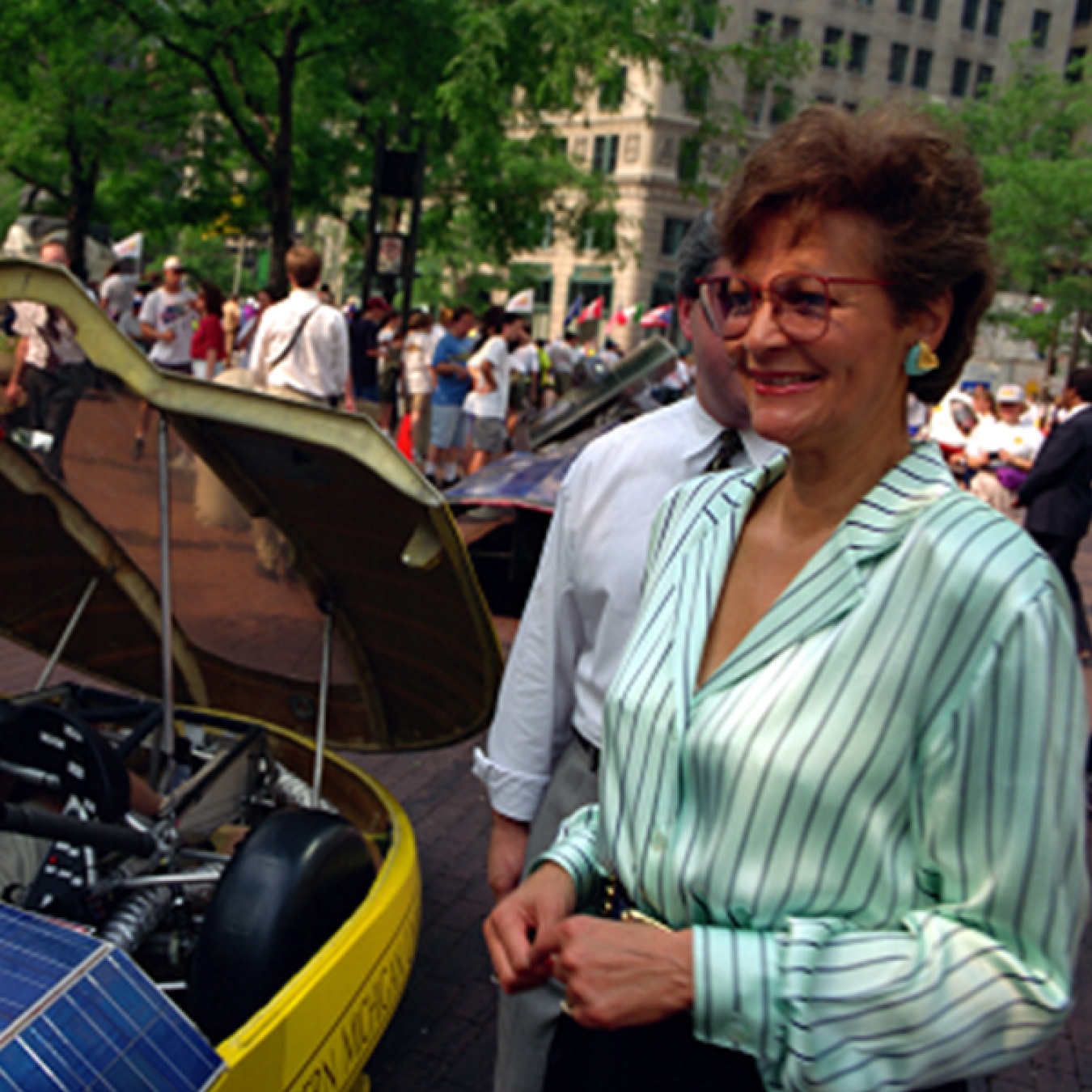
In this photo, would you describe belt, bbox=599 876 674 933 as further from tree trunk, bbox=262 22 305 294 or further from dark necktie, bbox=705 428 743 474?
tree trunk, bbox=262 22 305 294

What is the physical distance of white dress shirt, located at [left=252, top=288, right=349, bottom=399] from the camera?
8.20 metres

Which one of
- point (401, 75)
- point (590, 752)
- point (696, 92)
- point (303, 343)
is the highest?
point (696, 92)

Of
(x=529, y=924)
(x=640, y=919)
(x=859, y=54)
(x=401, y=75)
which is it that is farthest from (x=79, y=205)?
(x=859, y=54)

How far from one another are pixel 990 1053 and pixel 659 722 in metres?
0.47

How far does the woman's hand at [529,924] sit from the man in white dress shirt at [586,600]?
575mm

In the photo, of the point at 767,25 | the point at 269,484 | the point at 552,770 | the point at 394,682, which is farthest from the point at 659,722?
the point at 767,25

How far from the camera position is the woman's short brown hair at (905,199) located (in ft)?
4.32

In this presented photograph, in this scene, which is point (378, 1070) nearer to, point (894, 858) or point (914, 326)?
point (894, 858)

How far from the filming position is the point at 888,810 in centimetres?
116

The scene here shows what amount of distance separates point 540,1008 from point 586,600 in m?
0.71

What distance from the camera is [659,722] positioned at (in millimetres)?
1344

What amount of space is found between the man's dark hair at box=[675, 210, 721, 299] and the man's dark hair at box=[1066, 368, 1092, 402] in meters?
6.53

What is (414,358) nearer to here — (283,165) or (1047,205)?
(283,165)

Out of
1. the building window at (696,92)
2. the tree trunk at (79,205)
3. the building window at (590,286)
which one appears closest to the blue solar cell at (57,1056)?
the building window at (696,92)
